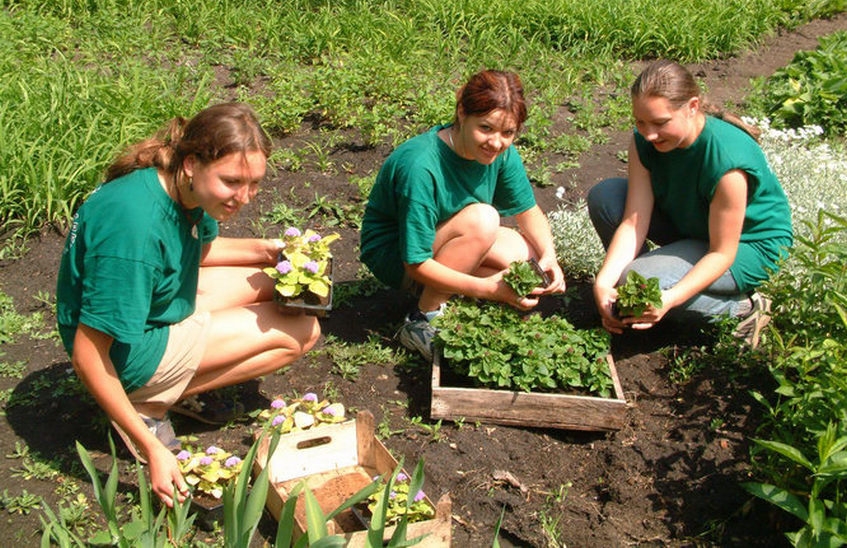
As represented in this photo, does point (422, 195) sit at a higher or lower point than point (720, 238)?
higher

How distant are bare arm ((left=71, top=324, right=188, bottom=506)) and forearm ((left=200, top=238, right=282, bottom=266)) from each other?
726mm

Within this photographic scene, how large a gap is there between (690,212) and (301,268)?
1.62 meters

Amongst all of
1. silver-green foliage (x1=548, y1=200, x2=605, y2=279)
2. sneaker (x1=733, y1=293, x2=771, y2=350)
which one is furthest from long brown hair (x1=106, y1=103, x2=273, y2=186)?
sneaker (x1=733, y1=293, x2=771, y2=350)

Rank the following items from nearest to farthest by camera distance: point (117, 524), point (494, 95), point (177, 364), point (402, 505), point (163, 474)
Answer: point (117, 524) → point (163, 474) → point (402, 505) → point (177, 364) → point (494, 95)

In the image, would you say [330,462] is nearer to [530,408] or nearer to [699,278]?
[530,408]

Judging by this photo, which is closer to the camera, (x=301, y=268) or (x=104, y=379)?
(x=104, y=379)

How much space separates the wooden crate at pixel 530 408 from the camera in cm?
349

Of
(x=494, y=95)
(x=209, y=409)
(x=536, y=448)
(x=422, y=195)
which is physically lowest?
(x=536, y=448)

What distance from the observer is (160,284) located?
302 centimetres

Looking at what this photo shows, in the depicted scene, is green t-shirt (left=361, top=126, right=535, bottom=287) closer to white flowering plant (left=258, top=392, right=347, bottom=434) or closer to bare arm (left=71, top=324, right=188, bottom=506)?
white flowering plant (left=258, top=392, right=347, bottom=434)

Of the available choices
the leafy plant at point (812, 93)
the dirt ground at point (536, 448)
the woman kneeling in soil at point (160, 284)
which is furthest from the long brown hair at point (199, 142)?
the leafy plant at point (812, 93)

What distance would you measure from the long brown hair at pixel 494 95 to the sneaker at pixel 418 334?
0.87 metres

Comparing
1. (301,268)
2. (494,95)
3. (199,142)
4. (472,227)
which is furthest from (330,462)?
(494,95)

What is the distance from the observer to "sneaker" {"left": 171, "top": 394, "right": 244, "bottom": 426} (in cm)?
346
